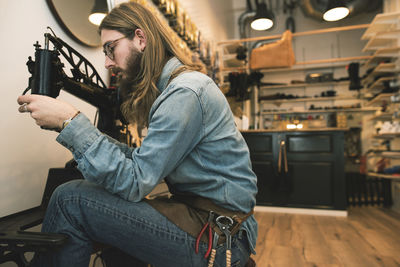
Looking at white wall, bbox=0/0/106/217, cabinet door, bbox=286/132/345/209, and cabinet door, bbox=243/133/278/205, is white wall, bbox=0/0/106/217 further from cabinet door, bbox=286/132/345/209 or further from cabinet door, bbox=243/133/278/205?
cabinet door, bbox=286/132/345/209

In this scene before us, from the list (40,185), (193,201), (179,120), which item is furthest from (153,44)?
(40,185)

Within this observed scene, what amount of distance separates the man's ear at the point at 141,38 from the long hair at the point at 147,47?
1cm

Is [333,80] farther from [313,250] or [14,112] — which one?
[14,112]

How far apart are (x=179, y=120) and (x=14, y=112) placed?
0.80 metres

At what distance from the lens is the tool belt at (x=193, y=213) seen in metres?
0.75

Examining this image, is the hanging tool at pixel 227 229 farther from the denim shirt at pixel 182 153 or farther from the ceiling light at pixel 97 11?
the ceiling light at pixel 97 11

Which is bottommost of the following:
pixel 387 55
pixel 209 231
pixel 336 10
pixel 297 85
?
pixel 209 231

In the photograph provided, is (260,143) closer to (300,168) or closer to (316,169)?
(300,168)

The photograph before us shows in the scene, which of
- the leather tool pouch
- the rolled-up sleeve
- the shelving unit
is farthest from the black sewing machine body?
the leather tool pouch

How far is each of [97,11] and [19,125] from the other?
87 centimetres

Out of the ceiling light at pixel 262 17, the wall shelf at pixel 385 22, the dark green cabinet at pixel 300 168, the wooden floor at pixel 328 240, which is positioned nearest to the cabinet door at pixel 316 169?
the dark green cabinet at pixel 300 168

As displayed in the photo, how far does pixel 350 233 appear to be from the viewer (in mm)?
2682

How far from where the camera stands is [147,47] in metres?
0.97

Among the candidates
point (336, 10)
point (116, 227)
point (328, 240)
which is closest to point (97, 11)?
point (116, 227)
